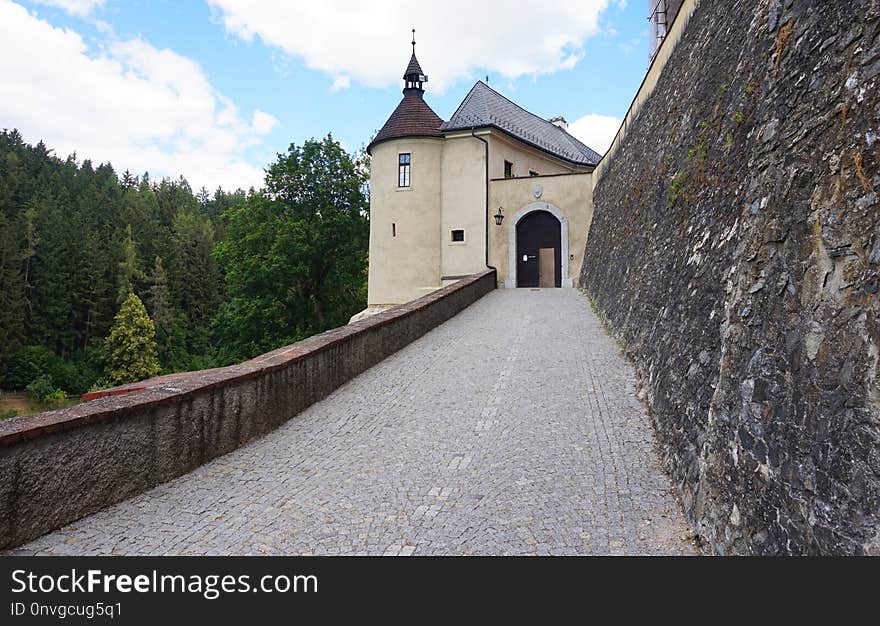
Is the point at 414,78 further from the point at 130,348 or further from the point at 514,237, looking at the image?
the point at 130,348

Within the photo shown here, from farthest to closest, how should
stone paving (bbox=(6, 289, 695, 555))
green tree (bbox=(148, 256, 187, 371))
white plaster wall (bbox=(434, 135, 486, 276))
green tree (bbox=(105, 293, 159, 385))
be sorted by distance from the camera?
green tree (bbox=(148, 256, 187, 371)) → green tree (bbox=(105, 293, 159, 385)) → white plaster wall (bbox=(434, 135, 486, 276)) → stone paving (bbox=(6, 289, 695, 555))

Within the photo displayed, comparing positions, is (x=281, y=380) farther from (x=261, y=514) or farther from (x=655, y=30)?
(x=655, y=30)

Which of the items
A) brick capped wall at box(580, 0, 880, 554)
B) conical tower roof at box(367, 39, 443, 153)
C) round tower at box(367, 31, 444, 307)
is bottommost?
brick capped wall at box(580, 0, 880, 554)

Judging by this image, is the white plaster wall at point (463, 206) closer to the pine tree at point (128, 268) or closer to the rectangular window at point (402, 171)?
the rectangular window at point (402, 171)

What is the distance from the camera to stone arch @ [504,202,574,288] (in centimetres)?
2484

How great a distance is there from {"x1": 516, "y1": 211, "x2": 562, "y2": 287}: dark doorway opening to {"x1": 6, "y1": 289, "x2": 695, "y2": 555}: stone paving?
16.3 m

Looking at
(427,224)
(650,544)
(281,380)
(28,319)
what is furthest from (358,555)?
(28,319)

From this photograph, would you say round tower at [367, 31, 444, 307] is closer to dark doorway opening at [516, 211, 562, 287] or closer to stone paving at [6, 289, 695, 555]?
dark doorway opening at [516, 211, 562, 287]

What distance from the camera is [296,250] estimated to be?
3019cm

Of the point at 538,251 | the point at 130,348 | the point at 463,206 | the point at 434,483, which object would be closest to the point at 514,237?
the point at 538,251

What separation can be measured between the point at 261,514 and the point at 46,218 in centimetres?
7922

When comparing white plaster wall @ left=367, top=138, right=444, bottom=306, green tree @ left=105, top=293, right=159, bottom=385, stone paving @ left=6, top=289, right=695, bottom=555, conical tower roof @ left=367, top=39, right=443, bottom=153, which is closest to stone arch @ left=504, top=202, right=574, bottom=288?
white plaster wall @ left=367, top=138, right=444, bottom=306

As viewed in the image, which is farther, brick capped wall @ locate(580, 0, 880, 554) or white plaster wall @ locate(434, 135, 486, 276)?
white plaster wall @ locate(434, 135, 486, 276)

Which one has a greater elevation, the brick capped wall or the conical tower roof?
the conical tower roof
